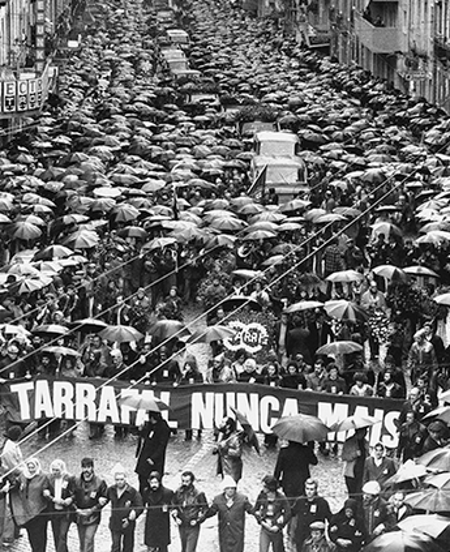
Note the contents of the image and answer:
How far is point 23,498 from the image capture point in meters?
20.3

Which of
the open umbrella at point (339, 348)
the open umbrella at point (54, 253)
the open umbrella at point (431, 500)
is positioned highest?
the open umbrella at point (431, 500)

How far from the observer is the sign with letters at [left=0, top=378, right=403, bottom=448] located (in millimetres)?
23078

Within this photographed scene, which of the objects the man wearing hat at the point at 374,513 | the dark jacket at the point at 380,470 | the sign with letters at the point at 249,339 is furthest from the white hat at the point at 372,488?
the sign with letters at the point at 249,339

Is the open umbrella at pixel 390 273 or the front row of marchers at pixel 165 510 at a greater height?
the front row of marchers at pixel 165 510

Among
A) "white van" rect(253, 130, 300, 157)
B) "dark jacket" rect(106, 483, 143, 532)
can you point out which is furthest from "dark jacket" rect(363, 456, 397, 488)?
"white van" rect(253, 130, 300, 157)

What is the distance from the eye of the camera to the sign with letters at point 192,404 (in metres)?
23.1

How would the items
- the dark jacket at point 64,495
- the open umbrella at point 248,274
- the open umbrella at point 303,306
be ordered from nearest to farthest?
the dark jacket at point 64,495, the open umbrella at point 303,306, the open umbrella at point 248,274

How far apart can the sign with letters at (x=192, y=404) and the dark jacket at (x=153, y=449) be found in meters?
0.65

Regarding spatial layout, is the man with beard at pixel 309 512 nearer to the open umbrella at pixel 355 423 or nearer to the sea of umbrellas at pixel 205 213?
the sea of umbrellas at pixel 205 213

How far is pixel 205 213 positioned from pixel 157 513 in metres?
18.2

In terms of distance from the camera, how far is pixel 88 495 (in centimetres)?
2006

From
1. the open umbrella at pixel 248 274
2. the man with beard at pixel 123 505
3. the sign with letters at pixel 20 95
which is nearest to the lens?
the man with beard at pixel 123 505

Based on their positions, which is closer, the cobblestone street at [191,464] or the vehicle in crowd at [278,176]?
the cobblestone street at [191,464]

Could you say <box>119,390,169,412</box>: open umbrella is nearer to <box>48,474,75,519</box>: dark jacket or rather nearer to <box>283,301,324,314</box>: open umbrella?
<box>48,474,75,519</box>: dark jacket
